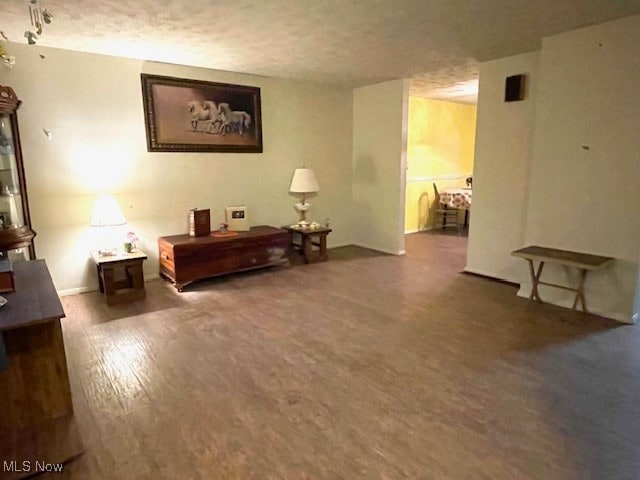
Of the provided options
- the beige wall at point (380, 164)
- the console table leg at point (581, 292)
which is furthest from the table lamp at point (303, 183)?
the console table leg at point (581, 292)

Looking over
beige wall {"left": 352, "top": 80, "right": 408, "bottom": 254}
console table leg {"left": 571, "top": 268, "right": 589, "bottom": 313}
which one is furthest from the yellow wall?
console table leg {"left": 571, "top": 268, "right": 589, "bottom": 313}

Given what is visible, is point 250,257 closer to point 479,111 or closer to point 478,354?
point 478,354

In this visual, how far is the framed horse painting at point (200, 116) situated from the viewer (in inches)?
164

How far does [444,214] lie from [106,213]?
5.80 metres

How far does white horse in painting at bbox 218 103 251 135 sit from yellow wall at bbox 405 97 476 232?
310 centimetres

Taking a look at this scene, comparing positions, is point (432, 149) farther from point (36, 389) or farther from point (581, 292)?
point (36, 389)

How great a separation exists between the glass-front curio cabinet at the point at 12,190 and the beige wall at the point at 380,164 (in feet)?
13.0

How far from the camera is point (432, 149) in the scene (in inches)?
289

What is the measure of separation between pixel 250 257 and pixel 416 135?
4056mm

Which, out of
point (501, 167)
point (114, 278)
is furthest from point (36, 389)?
point (501, 167)

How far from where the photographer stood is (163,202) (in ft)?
14.3

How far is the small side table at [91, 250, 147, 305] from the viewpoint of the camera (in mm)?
3625
